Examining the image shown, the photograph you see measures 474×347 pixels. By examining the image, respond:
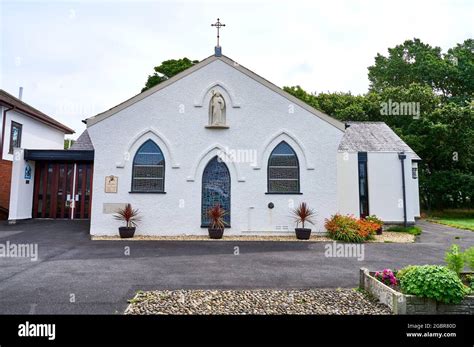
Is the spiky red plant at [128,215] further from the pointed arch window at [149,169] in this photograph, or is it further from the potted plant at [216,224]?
the potted plant at [216,224]

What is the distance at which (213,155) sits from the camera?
12.8 metres

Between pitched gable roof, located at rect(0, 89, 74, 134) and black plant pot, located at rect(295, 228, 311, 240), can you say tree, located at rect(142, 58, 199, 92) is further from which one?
black plant pot, located at rect(295, 228, 311, 240)

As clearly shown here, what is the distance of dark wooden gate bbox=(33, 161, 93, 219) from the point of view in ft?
53.7

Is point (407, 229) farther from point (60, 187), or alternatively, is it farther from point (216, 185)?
point (60, 187)

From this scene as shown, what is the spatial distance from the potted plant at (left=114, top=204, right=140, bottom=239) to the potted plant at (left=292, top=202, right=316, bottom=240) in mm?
6422

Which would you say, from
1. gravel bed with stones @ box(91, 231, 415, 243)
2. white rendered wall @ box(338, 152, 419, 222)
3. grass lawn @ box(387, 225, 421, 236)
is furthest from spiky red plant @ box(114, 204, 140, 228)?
grass lawn @ box(387, 225, 421, 236)

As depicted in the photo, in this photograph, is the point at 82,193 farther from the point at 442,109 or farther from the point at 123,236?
the point at 442,109

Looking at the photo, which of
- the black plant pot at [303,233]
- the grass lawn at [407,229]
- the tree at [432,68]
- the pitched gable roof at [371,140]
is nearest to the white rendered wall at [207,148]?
the black plant pot at [303,233]

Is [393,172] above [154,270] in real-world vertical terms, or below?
above

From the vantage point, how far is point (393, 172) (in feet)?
51.3

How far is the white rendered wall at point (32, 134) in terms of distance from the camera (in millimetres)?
17797

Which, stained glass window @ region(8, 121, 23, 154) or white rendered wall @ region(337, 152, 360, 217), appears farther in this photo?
stained glass window @ region(8, 121, 23, 154)

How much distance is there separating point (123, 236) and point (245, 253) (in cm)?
520

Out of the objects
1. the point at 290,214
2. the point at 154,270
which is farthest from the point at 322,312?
the point at 290,214
